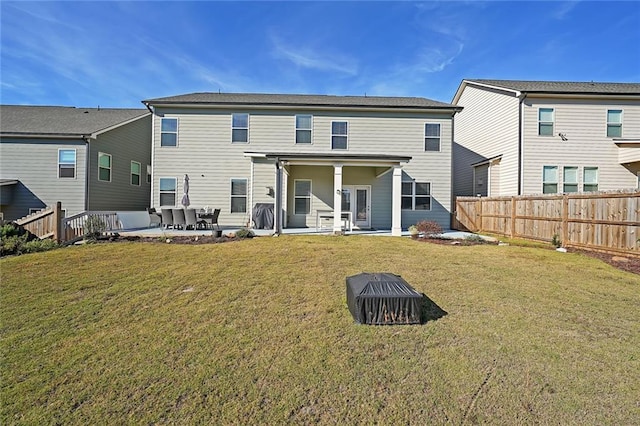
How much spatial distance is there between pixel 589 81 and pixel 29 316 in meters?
25.3

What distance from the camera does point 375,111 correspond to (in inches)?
574

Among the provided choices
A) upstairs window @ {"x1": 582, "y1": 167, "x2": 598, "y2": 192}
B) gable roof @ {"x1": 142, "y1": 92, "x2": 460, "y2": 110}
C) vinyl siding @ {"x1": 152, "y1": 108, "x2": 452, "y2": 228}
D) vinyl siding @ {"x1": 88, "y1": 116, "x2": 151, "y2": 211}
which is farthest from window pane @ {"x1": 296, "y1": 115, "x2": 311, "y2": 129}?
upstairs window @ {"x1": 582, "y1": 167, "x2": 598, "y2": 192}

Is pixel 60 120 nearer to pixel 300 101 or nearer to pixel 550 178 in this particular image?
pixel 300 101

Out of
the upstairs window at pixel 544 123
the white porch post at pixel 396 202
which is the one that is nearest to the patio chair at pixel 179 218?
the white porch post at pixel 396 202

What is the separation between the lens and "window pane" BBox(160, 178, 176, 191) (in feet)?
46.9

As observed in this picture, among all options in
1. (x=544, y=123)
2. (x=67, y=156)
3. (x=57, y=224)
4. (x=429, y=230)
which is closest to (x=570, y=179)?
(x=544, y=123)

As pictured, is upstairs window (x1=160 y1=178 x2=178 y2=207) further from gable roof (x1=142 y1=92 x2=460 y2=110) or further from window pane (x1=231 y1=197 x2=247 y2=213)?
gable roof (x1=142 y1=92 x2=460 y2=110)

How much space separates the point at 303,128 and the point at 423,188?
6432mm

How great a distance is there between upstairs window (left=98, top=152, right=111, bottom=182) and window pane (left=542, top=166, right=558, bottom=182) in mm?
20885

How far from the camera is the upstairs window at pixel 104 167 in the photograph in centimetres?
1459

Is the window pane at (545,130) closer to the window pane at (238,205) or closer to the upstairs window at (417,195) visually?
the upstairs window at (417,195)

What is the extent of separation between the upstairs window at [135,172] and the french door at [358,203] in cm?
1171

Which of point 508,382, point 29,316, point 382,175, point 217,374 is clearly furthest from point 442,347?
point 382,175

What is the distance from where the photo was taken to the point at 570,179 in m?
14.3
